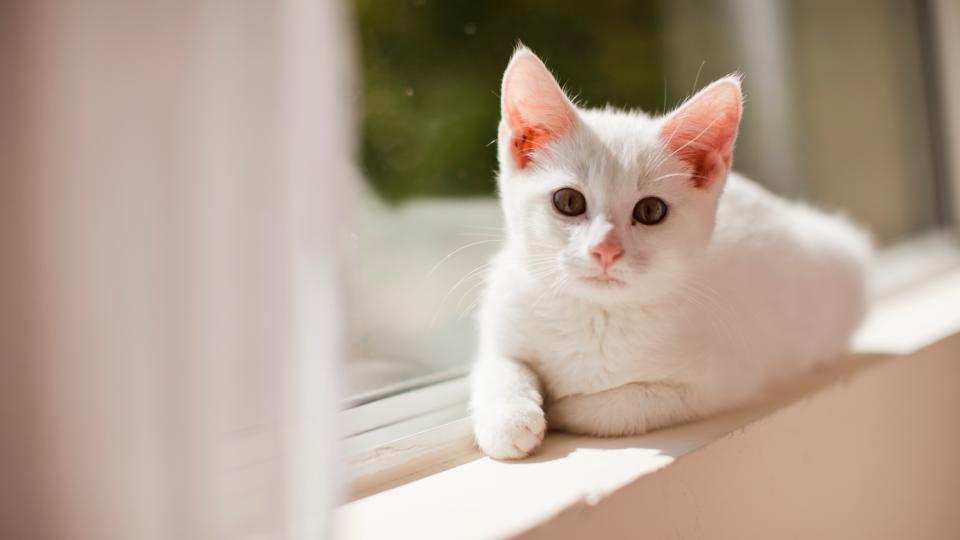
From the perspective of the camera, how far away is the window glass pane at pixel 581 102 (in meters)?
1.39

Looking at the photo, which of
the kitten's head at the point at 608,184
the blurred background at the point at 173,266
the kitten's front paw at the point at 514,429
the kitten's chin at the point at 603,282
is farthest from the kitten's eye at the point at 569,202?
the blurred background at the point at 173,266

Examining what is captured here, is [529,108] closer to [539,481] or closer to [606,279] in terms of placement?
[606,279]

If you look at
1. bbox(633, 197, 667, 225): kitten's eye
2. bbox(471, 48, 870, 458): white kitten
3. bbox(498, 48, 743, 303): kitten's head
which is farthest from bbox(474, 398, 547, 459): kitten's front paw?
bbox(633, 197, 667, 225): kitten's eye

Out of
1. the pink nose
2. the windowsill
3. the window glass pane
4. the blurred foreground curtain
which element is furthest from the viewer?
the window glass pane

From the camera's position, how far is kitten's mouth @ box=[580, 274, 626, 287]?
39.0 inches

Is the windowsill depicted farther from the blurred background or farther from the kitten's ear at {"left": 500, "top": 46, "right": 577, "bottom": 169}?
the kitten's ear at {"left": 500, "top": 46, "right": 577, "bottom": 169}

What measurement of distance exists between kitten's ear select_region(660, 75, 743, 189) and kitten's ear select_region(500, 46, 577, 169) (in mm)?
157

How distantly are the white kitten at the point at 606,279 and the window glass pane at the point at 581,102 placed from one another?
12cm

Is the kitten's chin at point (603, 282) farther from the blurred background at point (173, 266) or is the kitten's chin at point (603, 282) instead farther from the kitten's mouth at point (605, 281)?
the blurred background at point (173, 266)

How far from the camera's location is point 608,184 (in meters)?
1.02

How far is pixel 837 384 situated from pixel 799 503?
22 cm

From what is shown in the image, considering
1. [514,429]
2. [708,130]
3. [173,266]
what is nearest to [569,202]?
[708,130]

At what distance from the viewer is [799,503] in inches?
43.7

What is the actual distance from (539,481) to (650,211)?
42cm
